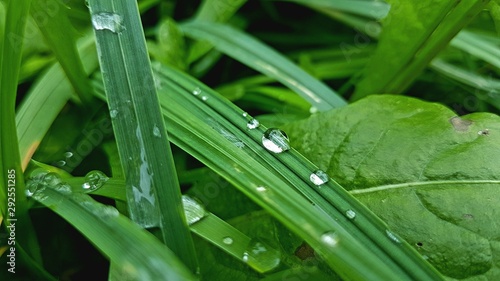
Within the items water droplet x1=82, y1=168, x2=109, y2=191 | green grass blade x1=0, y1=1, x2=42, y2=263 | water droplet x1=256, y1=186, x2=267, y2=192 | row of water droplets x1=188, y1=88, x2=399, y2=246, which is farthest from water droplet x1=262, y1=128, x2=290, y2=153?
green grass blade x1=0, y1=1, x2=42, y2=263

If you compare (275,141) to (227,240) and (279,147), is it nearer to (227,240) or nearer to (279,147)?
(279,147)

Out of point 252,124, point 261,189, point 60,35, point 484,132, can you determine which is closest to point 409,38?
point 484,132

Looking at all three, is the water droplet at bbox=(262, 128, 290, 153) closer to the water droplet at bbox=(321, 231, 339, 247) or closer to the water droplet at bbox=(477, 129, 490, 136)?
the water droplet at bbox=(321, 231, 339, 247)

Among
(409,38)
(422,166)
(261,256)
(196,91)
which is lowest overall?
(261,256)

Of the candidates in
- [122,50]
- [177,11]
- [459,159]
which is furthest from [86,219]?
[177,11]

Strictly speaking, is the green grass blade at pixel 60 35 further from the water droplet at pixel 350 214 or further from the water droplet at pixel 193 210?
the water droplet at pixel 350 214

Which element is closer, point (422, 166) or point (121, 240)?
point (121, 240)
